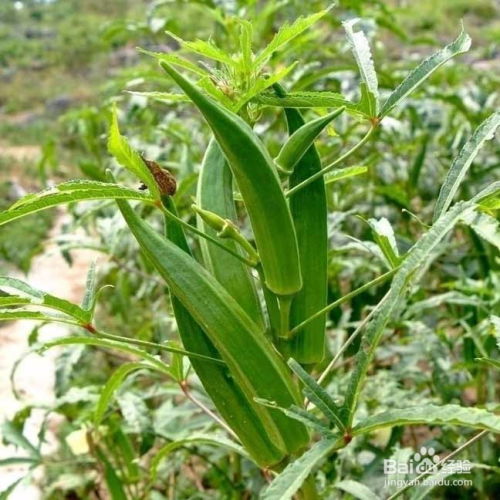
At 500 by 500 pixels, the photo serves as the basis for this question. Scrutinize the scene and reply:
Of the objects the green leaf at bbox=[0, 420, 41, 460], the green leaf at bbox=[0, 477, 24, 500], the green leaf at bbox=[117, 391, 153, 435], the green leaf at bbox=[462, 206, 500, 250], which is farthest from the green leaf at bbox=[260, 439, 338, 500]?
the green leaf at bbox=[0, 420, 41, 460]

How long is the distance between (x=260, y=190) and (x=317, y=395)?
6.8 inches

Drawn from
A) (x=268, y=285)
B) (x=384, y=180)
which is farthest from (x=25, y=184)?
(x=268, y=285)

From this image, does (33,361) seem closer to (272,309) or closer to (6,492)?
(6,492)

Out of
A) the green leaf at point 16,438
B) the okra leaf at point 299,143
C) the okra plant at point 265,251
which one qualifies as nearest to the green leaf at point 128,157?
the okra plant at point 265,251

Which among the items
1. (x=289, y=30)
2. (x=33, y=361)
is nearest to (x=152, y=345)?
(x=289, y=30)

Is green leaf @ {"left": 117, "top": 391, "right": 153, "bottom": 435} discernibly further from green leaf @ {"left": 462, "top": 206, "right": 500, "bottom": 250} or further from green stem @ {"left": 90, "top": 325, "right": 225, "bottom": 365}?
green leaf @ {"left": 462, "top": 206, "right": 500, "bottom": 250}

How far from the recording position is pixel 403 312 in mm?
1296

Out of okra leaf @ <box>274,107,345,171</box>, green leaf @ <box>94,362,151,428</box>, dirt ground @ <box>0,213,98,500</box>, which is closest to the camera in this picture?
okra leaf @ <box>274,107,345,171</box>

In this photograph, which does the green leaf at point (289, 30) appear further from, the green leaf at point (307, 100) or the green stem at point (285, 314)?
the green stem at point (285, 314)

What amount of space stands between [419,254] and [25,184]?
8582 millimetres

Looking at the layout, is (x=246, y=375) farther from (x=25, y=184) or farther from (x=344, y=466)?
(x=25, y=184)

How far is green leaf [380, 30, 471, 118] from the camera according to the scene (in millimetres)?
618

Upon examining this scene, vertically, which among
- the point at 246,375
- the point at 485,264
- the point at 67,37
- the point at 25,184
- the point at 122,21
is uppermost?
the point at 67,37

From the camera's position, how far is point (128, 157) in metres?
0.57
